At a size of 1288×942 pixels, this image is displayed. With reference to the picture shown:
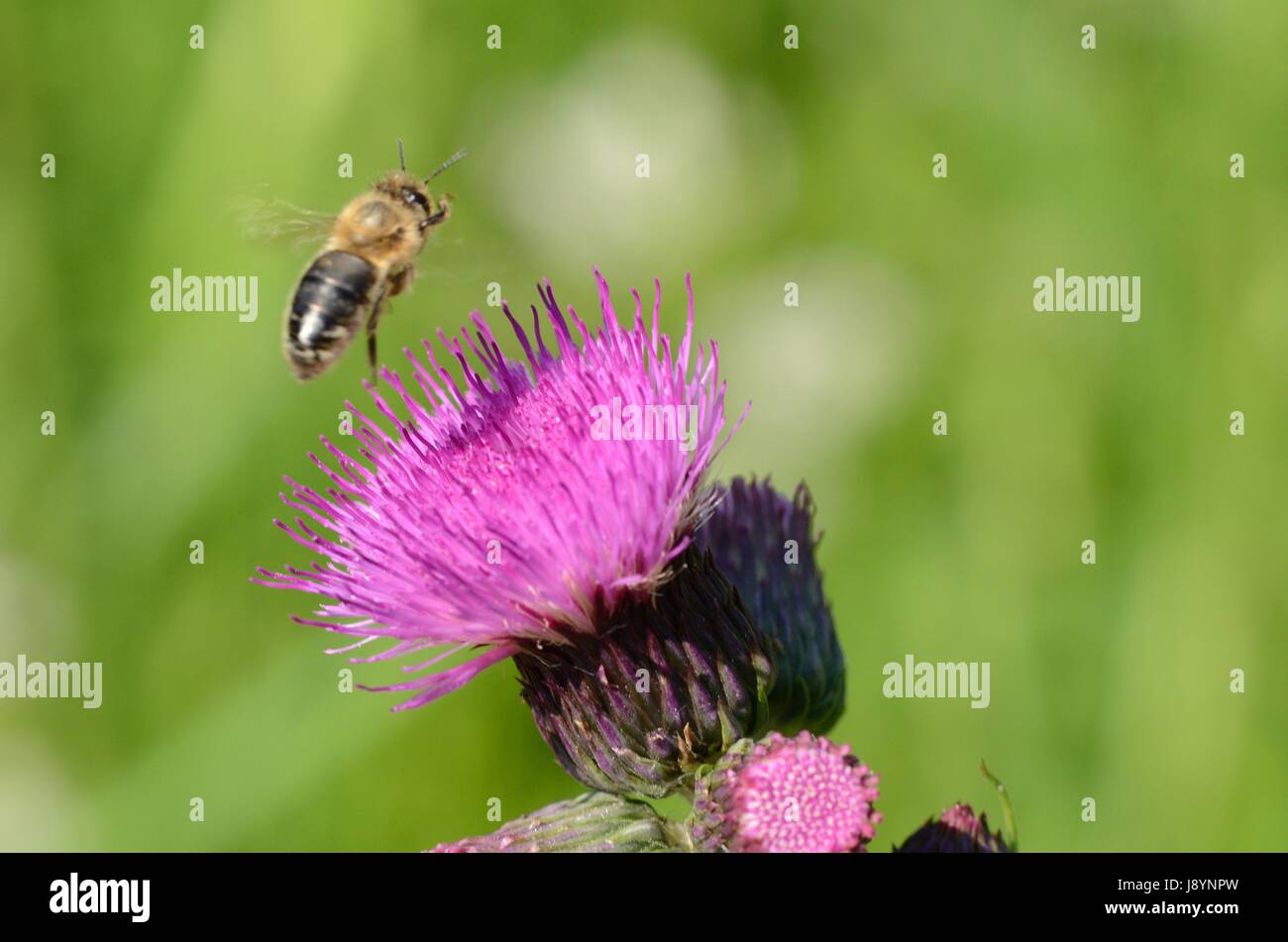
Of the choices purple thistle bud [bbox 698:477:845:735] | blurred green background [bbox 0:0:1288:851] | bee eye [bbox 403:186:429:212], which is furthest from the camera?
blurred green background [bbox 0:0:1288:851]

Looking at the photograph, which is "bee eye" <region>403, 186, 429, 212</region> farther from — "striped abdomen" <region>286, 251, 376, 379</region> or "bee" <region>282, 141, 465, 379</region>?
"striped abdomen" <region>286, 251, 376, 379</region>

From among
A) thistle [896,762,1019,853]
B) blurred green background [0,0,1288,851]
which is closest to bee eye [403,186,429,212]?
blurred green background [0,0,1288,851]

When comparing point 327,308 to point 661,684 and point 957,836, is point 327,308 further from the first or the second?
point 957,836

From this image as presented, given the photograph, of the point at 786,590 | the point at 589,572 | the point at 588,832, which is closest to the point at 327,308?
the point at 589,572

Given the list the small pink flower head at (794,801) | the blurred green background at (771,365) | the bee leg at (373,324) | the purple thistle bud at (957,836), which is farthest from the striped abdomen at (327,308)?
the purple thistle bud at (957,836)
